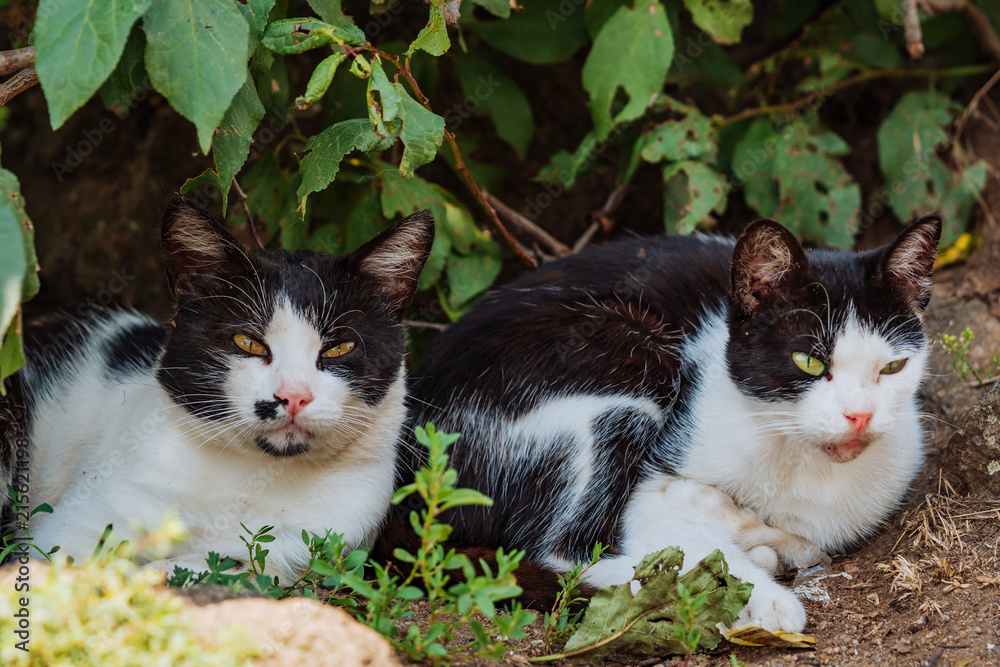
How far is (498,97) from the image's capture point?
11.6ft

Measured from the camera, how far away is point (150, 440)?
2344mm

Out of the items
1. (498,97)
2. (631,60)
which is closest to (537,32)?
(498,97)

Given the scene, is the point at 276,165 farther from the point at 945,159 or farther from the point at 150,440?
the point at 945,159

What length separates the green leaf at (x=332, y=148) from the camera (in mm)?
2309

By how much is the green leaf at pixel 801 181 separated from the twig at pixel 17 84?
2621mm

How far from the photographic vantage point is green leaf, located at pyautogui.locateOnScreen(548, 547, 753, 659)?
77.8 inches

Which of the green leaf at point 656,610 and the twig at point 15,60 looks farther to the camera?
the twig at point 15,60

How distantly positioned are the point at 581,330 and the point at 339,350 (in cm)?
80

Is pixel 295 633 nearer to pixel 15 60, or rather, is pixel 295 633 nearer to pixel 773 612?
pixel 773 612

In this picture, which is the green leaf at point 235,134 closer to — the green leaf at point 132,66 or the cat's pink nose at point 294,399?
the green leaf at point 132,66

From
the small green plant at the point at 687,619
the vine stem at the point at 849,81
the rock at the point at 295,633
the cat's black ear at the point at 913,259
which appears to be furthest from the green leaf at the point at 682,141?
the rock at the point at 295,633

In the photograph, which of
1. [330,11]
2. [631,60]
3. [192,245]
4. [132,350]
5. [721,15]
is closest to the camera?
[192,245]

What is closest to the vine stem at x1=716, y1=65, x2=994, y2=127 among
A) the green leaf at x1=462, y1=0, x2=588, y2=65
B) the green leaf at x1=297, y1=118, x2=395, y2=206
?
the green leaf at x1=462, y1=0, x2=588, y2=65

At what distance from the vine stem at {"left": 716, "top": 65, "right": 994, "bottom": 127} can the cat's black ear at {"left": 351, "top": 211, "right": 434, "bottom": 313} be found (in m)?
1.71
